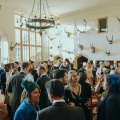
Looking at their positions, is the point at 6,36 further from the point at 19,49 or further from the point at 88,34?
the point at 88,34

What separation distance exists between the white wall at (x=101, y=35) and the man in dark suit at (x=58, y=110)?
443 inches

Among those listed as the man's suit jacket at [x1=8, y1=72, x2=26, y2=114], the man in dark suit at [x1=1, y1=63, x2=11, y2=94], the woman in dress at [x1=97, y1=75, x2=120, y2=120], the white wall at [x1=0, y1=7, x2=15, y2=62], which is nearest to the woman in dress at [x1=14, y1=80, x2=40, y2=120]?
the woman in dress at [x1=97, y1=75, x2=120, y2=120]

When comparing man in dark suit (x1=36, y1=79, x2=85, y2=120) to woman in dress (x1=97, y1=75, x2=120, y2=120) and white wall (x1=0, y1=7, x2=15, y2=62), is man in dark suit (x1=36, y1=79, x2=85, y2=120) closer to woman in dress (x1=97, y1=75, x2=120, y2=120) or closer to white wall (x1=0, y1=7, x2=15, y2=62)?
woman in dress (x1=97, y1=75, x2=120, y2=120)

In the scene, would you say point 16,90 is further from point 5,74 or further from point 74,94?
point 5,74

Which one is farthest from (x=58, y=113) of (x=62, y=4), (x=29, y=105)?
(x=62, y=4)

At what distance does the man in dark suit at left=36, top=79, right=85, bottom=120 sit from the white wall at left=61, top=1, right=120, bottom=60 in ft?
36.9

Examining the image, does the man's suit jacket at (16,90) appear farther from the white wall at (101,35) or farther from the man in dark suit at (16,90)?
the white wall at (101,35)

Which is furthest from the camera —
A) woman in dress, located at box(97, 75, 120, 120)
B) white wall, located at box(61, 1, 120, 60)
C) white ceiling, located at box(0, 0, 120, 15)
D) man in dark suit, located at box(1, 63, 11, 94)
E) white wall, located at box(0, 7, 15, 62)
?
white wall, located at box(61, 1, 120, 60)

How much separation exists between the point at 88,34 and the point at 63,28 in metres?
2.55

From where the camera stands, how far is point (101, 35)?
521 inches

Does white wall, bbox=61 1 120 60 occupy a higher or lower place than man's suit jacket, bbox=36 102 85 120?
higher

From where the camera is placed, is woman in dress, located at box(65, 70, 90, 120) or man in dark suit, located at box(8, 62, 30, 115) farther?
man in dark suit, located at box(8, 62, 30, 115)

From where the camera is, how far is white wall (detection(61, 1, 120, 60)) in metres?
12.4

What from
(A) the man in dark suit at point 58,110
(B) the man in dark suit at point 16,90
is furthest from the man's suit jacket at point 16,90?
(A) the man in dark suit at point 58,110
